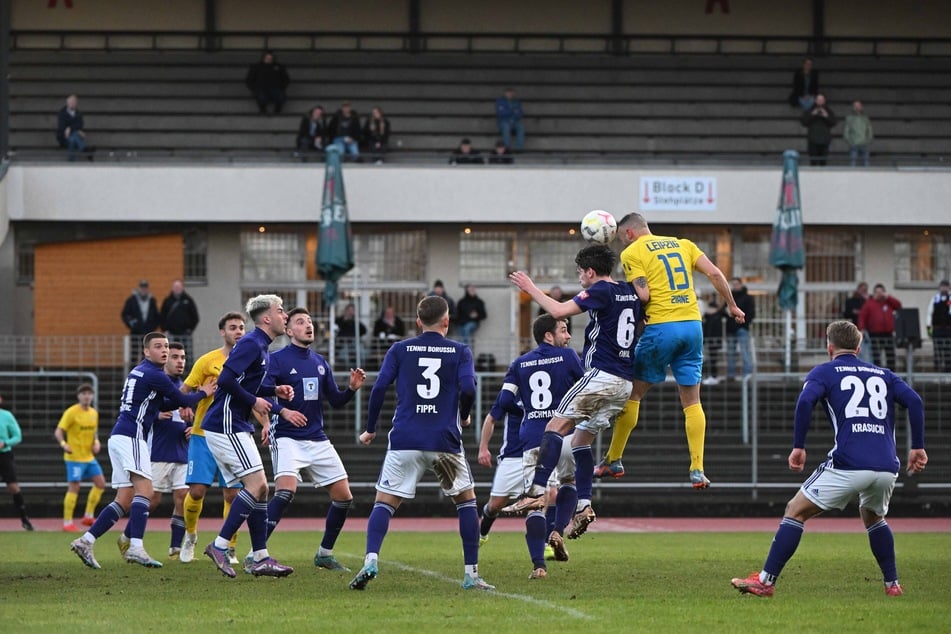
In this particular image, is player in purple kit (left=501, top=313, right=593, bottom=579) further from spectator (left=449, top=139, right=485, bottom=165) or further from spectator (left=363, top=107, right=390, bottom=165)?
spectator (left=363, top=107, right=390, bottom=165)

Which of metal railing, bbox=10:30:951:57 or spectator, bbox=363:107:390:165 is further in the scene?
metal railing, bbox=10:30:951:57

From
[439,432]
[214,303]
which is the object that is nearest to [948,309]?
[214,303]

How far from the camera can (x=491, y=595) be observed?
11.3 meters

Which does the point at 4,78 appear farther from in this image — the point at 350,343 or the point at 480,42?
the point at 480,42

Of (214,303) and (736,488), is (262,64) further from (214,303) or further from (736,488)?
(736,488)

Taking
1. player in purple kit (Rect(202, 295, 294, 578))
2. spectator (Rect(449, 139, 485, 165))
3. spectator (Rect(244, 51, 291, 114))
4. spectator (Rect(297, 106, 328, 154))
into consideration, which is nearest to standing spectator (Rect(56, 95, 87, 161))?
spectator (Rect(244, 51, 291, 114))

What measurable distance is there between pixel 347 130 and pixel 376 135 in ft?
2.07

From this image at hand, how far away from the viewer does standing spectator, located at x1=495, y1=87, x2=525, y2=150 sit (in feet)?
109

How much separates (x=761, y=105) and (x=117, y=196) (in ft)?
48.4

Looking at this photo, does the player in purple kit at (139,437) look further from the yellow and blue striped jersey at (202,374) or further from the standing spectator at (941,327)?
the standing spectator at (941,327)

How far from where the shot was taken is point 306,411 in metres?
13.4

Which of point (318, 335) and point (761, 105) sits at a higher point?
point (761, 105)

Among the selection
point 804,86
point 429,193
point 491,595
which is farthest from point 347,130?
point 491,595

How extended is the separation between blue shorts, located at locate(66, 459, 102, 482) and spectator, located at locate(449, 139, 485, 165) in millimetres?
12423
